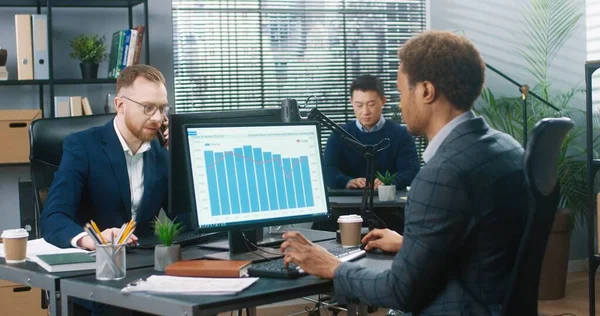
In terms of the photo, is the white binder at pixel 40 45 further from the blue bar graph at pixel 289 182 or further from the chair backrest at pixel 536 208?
the chair backrest at pixel 536 208

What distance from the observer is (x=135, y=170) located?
2.96 m

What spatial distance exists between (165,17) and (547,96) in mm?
2562

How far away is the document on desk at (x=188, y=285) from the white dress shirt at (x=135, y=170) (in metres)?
0.83

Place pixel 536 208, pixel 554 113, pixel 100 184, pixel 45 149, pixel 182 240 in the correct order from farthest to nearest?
pixel 554 113
pixel 45 149
pixel 100 184
pixel 182 240
pixel 536 208

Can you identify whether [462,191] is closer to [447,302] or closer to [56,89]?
[447,302]

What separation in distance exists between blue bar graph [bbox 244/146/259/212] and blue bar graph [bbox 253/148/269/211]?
0.05 ft

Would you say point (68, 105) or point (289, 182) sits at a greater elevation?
point (68, 105)

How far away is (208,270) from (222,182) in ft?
1.03

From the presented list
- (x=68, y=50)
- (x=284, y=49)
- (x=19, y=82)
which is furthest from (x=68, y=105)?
(x=284, y=49)

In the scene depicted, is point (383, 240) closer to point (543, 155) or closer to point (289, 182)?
point (289, 182)

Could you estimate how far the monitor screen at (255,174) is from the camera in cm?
234

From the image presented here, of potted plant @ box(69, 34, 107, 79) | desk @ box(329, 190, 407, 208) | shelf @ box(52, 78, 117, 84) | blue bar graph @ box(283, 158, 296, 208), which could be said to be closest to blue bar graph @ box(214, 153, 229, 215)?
blue bar graph @ box(283, 158, 296, 208)

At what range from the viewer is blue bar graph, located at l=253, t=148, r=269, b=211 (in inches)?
96.8

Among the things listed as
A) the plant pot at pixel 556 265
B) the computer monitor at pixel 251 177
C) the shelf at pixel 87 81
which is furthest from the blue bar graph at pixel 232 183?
the plant pot at pixel 556 265
